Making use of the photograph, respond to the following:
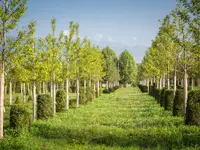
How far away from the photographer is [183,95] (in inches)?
676

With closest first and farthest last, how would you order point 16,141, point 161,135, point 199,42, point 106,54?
point 16,141 < point 161,135 < point 199,42 < point 106,54

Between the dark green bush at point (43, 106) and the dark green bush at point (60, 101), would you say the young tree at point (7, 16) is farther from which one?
the dark green bush at point (60, 101)

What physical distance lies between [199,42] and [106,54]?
6090 centimetres

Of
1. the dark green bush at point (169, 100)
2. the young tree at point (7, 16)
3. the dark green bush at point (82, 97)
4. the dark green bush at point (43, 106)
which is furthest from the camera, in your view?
the dark green bush at point (82, 97)

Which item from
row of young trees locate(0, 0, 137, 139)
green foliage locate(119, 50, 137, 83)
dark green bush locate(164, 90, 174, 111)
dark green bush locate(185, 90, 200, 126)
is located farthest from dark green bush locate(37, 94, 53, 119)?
green foliage locate(119, 50, 137, 83)

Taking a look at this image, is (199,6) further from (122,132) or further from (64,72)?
(64,72)

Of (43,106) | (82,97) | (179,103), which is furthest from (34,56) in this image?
(82,97)

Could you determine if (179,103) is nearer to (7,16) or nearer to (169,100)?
(169,100)

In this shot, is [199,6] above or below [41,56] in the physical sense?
above

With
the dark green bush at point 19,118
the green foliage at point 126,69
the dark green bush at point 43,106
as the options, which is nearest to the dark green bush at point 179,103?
the dark green bush at point 43,106

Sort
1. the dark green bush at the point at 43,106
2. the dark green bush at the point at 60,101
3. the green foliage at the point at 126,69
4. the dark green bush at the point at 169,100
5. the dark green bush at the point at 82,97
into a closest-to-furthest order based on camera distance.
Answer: the dark green bush at the point at 43,106 < the dark green bush at the point at 169,100 < the dark green bush at the point at 60,101 < the dark green bush at the point at 82,97 < the green foliage at the point at 126,69

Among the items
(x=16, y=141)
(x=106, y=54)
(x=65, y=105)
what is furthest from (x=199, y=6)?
(x=106, y=54)

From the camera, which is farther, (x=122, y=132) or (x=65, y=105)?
(x=65, y=105)

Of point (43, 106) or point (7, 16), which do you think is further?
point (43, 106)
